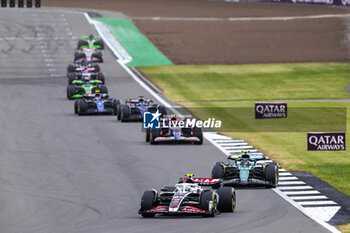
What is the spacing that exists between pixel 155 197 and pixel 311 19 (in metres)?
82.1

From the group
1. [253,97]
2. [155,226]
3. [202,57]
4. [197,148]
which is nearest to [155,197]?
[155,226]

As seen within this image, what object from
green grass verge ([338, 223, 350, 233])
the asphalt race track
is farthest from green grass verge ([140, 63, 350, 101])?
green grass verge ([338, 223, 350, 233])

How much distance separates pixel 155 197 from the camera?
2788 centimetres

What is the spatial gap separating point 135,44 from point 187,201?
67111 millimetres

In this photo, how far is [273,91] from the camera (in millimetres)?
69000

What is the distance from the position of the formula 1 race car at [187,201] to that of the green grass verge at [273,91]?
773 cm

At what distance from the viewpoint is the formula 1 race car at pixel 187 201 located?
90.1 ft

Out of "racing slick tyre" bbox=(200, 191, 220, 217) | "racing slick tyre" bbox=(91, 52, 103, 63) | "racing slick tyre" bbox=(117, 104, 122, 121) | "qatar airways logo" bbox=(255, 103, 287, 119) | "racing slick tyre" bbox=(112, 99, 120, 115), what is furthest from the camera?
"racing slick tyre" bbox=(91, 52, 103, 63)

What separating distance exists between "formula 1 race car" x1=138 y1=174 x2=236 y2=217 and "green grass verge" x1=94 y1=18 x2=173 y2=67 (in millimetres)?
54531

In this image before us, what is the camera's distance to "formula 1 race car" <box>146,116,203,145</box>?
42.6 meters

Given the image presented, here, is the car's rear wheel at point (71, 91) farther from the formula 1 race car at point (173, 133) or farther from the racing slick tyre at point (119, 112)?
the formula 1 race car at point (173, 133)

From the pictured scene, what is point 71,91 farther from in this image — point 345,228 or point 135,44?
point 345,228

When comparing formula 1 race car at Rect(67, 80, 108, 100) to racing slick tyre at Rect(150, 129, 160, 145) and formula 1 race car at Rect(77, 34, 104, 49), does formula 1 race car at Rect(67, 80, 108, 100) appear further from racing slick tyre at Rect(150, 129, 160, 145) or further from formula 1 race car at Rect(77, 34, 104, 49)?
formula 1 race car at Rect(77, 34, 104, 49)

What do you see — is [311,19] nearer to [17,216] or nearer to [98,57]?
[98,57]
